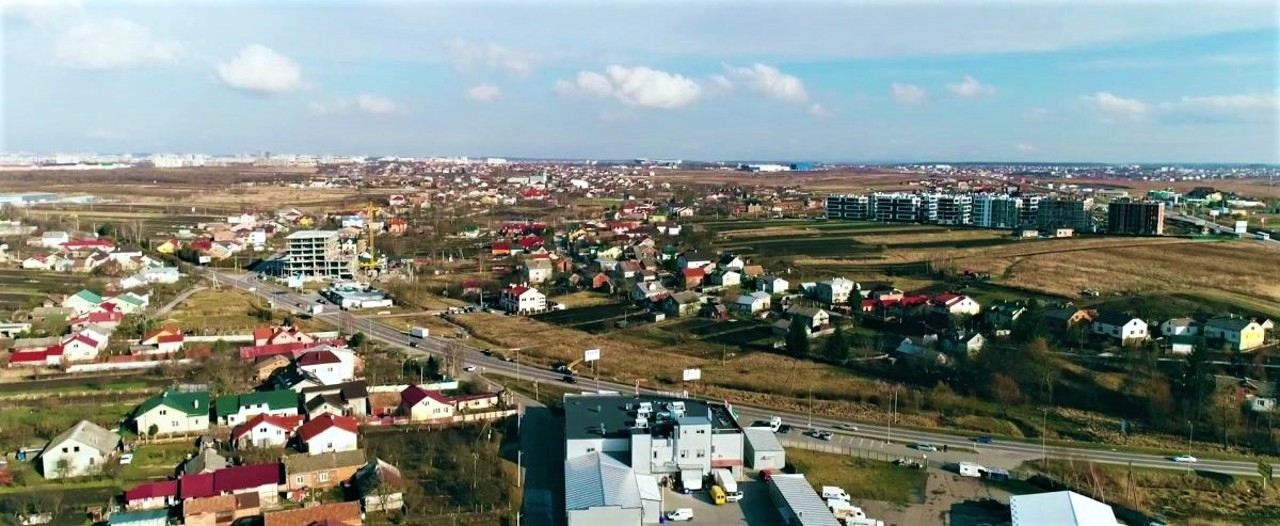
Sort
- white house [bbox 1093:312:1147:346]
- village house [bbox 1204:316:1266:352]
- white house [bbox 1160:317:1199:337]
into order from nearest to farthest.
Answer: village house [bbox 1204:316:1266:352] < white house [bbox 1160:317:1199:337] < white house [bbox 1093:312:1147:346]

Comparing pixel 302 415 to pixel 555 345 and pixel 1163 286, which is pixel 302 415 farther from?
pixel 1163 286

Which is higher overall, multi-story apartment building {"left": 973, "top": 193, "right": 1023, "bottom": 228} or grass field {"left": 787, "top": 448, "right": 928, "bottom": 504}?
multi-story apartment building {"left": 973, "top": 193, "right": 1023, "bottom": 228}

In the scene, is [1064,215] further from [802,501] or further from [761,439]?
[802,501]

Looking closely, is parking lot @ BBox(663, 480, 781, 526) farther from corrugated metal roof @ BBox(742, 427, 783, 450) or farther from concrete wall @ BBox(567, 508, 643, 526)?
concrete wall @ BBox(567, 508, 643, 526)

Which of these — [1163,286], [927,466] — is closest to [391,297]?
[927,466]

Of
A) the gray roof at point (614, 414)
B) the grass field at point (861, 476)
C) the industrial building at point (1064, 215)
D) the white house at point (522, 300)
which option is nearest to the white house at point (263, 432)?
the gray roof at point (614, 414)

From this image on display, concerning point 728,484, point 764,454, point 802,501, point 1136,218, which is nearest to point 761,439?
point 764,454

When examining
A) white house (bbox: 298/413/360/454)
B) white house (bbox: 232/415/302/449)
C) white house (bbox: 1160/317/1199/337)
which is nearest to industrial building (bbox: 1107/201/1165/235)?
white house (bbox: 1160/317/1199/337)
